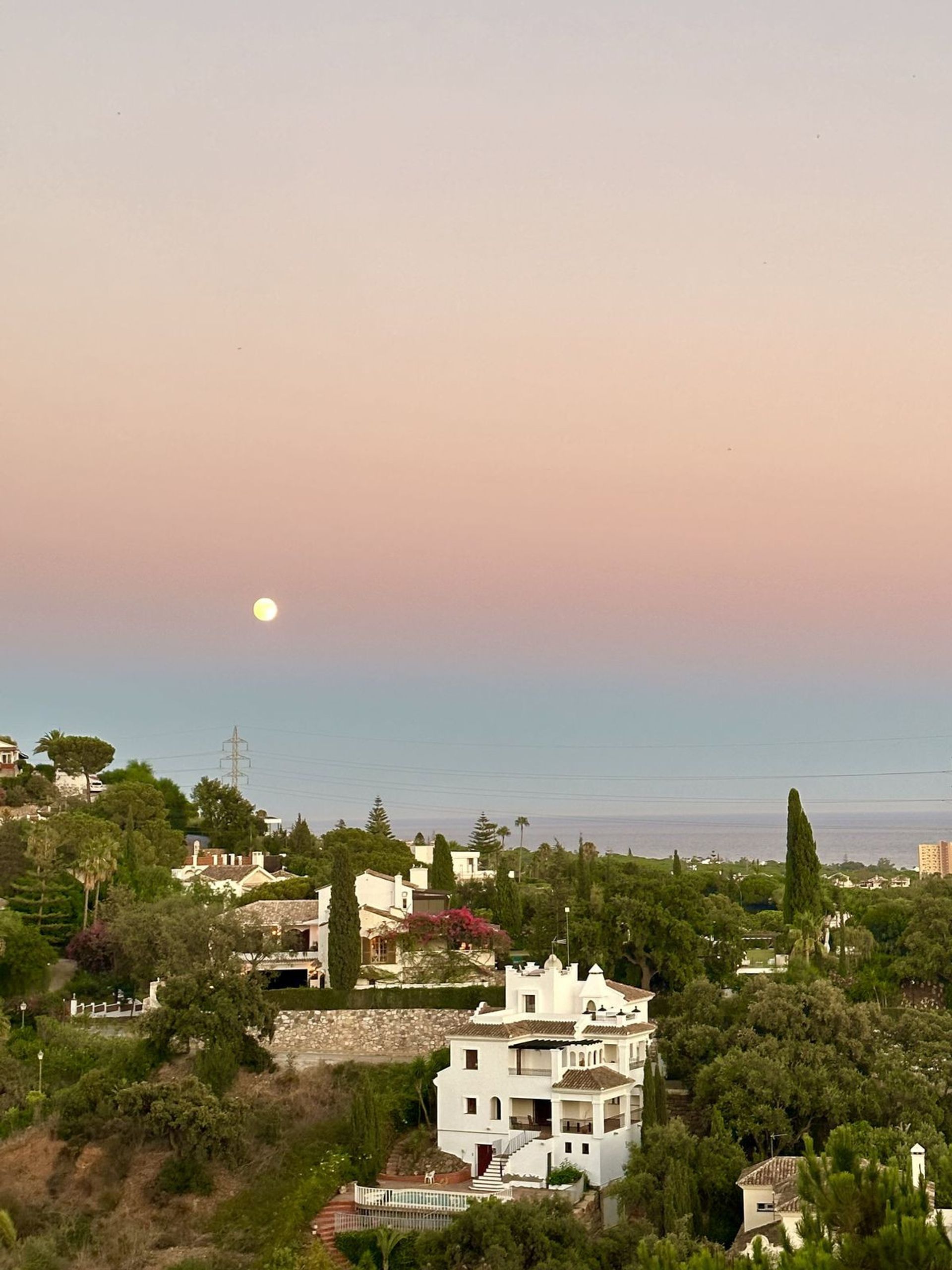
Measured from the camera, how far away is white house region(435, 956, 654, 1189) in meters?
36.4

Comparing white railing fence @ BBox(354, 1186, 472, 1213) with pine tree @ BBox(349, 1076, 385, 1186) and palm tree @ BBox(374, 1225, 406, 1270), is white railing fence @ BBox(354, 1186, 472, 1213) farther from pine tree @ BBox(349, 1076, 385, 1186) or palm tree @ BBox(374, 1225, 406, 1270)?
pine tree @ BBox(349, 1076, 385, 1186)

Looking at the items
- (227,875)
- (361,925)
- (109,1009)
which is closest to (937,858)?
(227,875)

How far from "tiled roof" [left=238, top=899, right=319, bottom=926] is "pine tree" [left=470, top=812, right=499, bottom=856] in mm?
41780

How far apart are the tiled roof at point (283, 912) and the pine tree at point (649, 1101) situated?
18.0 metres

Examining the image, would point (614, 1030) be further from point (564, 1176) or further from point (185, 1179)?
point (185, 1179)

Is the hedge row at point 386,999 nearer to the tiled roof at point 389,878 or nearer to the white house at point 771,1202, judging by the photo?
the tiled roof at point 389,878

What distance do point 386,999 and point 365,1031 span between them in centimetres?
118

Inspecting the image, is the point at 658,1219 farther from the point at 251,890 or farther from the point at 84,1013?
the point at 251,890

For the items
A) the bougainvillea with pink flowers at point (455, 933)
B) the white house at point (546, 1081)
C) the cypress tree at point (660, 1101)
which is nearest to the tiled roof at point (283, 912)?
the bougainvillea with pink flowers at point (455, 933)

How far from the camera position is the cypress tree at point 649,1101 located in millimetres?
36031

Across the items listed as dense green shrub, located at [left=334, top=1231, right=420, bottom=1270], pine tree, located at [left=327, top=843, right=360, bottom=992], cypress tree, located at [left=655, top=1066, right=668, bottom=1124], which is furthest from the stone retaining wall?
dense green shrub, located at [left=334, top=1231, right=420, bottom=1270]

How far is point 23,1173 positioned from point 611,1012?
601 inches

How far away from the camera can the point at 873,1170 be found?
1956 centimetres

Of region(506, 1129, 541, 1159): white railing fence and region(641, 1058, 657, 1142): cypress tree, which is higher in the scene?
region(641, 1058, 657, 1142): cypress tree
